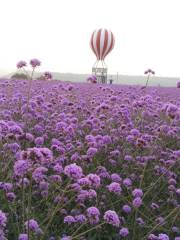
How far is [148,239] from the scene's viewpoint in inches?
132

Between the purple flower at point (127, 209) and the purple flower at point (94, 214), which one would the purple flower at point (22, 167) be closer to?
the purple flower at point (94, 214)

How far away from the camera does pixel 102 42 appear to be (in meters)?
32.4

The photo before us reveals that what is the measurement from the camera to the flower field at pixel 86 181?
3.01 m

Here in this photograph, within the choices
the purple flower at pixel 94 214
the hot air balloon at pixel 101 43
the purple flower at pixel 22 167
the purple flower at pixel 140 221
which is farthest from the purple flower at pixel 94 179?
the hot air balloon at pixel 101 43

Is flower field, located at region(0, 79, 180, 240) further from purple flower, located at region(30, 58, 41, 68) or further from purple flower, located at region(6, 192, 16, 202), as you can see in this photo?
purple flower, located at region(30, 58, 41, 68)

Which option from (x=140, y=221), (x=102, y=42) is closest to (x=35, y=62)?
(x=140, y=221)

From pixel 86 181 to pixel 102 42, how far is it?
2993cm

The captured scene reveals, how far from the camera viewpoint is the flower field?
9.87 feet

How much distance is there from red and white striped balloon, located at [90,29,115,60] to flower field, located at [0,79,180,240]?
25002mm

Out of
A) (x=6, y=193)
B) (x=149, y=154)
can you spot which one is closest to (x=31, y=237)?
(x=6, y=193)

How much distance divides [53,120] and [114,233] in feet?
9.88

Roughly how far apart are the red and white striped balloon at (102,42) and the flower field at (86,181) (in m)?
25.0

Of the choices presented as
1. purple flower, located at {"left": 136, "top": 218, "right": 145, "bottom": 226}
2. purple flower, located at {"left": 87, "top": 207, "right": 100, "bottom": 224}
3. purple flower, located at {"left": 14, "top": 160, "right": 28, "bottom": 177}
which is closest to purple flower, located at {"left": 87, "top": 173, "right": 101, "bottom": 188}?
Result: purple flower, located at {"left": 87, "top": 207, "right": 100, "bottom": 224}

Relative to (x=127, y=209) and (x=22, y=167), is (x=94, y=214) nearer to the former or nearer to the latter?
(x=22, y=167)
